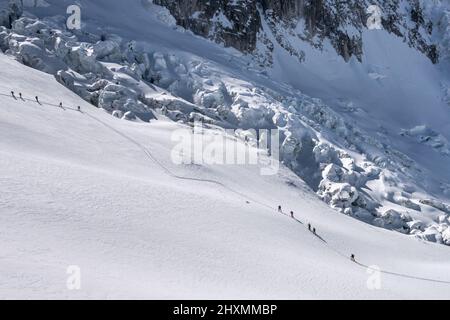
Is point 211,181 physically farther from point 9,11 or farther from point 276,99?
point 9,11

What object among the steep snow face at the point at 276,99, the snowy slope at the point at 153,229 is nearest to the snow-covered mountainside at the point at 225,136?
the snowy slope at the point at 153,229

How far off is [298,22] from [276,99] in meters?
28.7

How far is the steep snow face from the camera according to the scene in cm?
4572

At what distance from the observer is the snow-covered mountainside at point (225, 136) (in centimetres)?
1988

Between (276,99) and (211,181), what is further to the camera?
(276,99)

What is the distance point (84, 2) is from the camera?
6406 centimetres

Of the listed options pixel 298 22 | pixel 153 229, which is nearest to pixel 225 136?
pixel 153 229

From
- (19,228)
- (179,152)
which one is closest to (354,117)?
(179,152)

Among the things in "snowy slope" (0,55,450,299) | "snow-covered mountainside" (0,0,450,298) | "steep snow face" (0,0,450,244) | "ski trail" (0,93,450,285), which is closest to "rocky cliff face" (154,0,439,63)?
"snow-covered mountainside" (0,0,450,298)

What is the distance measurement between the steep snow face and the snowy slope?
242 inches

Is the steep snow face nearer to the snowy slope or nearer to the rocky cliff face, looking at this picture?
the rocky cliff face

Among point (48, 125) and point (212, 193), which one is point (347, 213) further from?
point (48, 125)

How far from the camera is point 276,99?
187 ft
